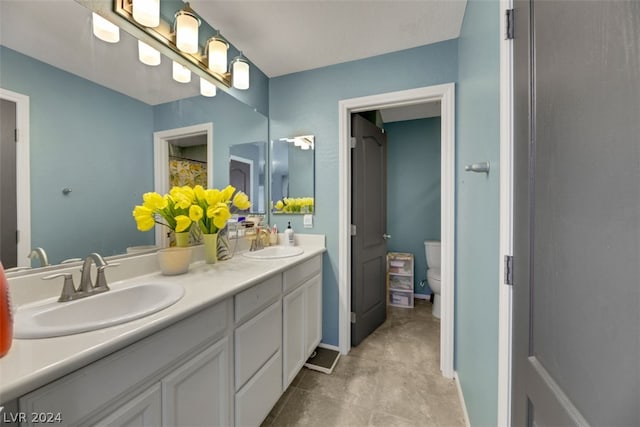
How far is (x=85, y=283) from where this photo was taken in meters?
0.88

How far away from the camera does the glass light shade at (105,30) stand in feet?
3.37

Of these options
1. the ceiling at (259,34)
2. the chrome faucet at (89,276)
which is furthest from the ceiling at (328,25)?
the chrome faucet at (89,276)

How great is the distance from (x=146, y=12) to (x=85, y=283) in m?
1.23

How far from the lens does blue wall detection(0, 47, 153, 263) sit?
851 mm

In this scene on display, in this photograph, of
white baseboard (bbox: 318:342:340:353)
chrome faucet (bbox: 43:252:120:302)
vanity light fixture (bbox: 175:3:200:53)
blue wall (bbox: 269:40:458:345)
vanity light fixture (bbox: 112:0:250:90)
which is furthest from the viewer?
white baseboard (bbox: 318:342:340:353)

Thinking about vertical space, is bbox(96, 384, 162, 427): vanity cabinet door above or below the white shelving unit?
above

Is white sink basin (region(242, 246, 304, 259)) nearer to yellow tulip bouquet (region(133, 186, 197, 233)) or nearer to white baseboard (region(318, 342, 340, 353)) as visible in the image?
yellow tulip bouquet (region(133, 186, 197, 233))

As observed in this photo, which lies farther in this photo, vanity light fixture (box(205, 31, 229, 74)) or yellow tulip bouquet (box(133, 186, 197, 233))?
vanity light fixture (box(205, 31, 229, 74))

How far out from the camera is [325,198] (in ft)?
6.72

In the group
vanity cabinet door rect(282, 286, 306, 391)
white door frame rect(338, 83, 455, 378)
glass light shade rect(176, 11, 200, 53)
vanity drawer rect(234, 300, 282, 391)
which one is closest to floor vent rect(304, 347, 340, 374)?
vanity cabinet door rect(282, 286, 306, 391)

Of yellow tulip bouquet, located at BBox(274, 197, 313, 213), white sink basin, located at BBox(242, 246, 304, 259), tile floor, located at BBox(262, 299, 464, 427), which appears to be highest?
yellow tulip bouquet, located at BBox(274, 197, 313, 213)

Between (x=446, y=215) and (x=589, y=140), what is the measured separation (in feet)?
4.60

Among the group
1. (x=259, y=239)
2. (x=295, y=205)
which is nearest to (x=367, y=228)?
(x=295, y=205)

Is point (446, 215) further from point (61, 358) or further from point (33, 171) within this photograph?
point (33, 171)
